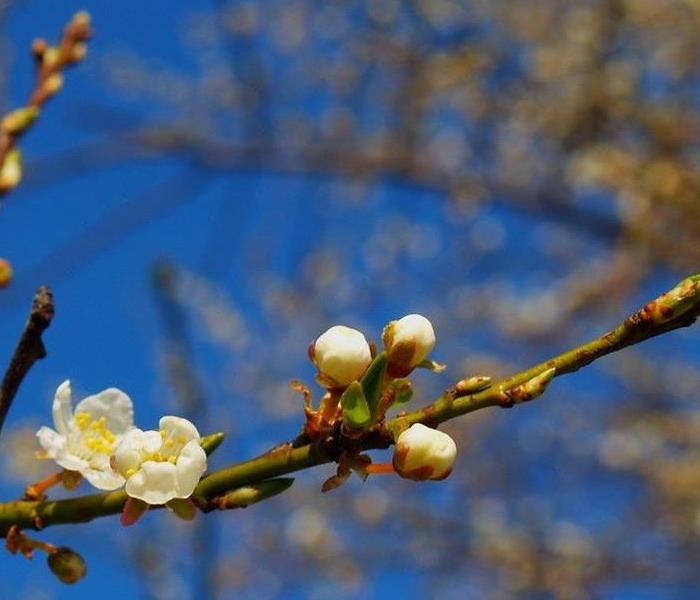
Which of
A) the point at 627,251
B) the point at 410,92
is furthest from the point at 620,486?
the point at 410,92

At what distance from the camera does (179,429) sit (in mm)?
1053

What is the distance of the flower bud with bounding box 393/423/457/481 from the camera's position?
94 centimetres

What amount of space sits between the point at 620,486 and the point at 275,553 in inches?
99.0

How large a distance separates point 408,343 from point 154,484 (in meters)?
0.29

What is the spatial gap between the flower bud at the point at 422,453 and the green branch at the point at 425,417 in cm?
1

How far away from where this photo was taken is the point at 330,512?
25.0 ft

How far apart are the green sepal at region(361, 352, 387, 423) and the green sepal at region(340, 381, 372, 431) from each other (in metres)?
0.01

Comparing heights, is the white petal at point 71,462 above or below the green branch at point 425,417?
above

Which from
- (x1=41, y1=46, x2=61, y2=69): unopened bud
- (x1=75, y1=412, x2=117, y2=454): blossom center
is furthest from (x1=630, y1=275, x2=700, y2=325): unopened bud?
(x1=41, y1=46, x2=61, y2=69): unopened bud

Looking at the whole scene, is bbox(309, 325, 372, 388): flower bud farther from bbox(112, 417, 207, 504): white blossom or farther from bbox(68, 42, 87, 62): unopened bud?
bbox(68, 42, 87, 62): unopened bud

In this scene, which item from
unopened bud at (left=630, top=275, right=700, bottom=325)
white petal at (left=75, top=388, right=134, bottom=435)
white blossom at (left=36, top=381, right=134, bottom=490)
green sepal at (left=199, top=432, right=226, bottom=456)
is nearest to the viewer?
unopened bud at (left=630, top=275, right=700, bottom=325)

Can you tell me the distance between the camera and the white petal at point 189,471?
0.96 meters

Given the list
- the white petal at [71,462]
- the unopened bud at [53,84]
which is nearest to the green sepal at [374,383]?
the white petal at [71,462]

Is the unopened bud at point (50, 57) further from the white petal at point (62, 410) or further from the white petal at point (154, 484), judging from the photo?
the white petal at point (154, 484)
